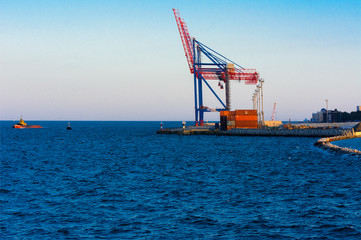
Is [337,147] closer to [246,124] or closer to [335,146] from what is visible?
[335,146]

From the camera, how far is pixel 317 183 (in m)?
30.5

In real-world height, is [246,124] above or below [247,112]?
below

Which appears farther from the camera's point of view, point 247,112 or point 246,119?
point 247,112

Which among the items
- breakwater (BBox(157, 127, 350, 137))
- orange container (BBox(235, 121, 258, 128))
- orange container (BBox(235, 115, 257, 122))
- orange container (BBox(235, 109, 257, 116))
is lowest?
breakwater (BBox(157, 127, 350, 137))

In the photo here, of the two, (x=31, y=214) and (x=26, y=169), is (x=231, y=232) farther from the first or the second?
(x=26, y=169)

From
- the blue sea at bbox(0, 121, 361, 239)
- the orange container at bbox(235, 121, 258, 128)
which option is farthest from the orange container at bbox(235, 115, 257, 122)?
the blue sea at bbox(0, 121, 361, 239)

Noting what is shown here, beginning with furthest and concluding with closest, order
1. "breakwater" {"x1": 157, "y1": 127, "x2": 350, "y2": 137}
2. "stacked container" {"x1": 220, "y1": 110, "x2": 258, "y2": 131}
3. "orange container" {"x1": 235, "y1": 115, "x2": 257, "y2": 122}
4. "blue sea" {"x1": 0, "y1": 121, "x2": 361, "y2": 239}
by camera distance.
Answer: "orange container" {"x1": 235, "y1": 115, "x2": 257, "y2": 122}, "stacked container" {"x1": 220, "y1": 110, "x2": 258, "y2": 131}, "breakwater" {"x1": 157, "y1": 127, "x2": 350, "y2": 137}, "blue sea" {"x1": 0, "y1": 121, "x2": 361, "y2": 239}

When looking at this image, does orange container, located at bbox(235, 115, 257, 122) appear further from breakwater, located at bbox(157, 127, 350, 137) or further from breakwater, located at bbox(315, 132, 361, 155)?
breakwater, located at bbox(315, 132, 361, 155)

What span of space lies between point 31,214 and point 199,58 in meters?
116

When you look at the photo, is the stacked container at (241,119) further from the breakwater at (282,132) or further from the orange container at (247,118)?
the breakwater at (282,132)

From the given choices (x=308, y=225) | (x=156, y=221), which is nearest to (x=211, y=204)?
(x=156, y=221)

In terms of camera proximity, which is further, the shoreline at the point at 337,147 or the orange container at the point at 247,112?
the orange container at the point at 247,112

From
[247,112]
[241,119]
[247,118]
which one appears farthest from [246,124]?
[247,112]

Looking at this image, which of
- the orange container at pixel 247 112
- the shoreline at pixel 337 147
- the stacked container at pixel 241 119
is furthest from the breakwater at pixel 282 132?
the orange container at pixel 247 112
